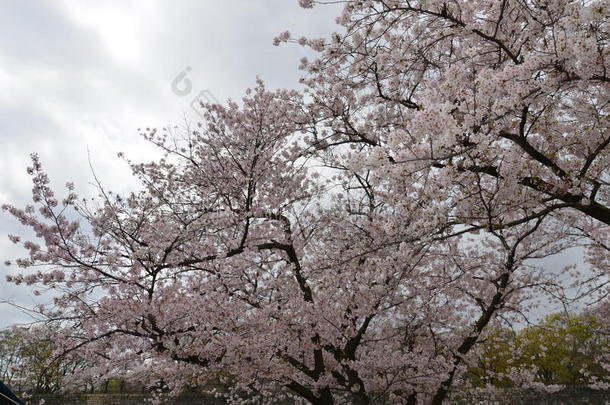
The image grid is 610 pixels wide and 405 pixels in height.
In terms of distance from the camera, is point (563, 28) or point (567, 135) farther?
point (567, 135)

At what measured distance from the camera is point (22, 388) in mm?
18547

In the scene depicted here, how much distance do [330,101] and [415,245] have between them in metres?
3.09

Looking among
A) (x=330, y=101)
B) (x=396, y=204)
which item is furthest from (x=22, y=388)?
(x=396, y=204)

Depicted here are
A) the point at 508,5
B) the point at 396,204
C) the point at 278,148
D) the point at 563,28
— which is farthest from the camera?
the point at 278,148

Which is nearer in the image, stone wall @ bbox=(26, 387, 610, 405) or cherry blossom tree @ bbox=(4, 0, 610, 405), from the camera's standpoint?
cherry blossom tree @ bbox=(4, 0, 610, 405)

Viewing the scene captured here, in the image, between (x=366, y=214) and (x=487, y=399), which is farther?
(x=487, y=399)

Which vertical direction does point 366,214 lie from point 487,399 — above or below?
above

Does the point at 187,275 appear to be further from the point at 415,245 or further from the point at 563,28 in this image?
the point at 563,28

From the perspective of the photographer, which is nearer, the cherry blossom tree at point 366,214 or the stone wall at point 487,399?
the cherry blossom tree at point 366,214

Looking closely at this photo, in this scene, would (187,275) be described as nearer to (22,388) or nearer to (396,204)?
(396,204)

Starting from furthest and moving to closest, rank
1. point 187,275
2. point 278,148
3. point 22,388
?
point 22,388, point 278,148, point 187,275

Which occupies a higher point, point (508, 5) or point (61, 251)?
point (508, 5)

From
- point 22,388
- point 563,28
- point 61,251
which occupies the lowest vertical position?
point 22,388

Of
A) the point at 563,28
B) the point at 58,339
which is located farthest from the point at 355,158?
the point at 58,339
